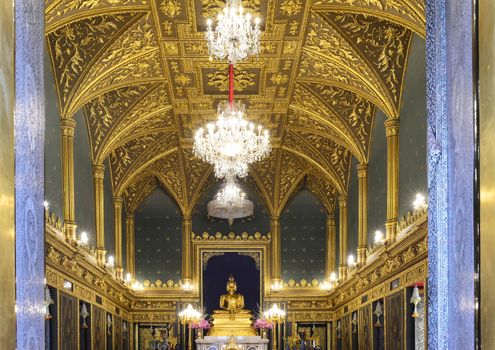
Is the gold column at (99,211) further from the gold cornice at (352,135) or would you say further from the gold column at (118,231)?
the gold cornice at (352,135)

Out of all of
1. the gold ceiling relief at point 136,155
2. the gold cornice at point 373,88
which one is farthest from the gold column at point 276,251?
the gold cornice at point 373,88

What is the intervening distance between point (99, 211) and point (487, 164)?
19116mm

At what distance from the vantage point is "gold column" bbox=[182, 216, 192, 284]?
30.0 m

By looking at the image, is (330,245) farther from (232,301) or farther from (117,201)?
(117,201)

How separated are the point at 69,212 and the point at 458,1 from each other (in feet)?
47.7

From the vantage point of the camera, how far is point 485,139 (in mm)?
5758

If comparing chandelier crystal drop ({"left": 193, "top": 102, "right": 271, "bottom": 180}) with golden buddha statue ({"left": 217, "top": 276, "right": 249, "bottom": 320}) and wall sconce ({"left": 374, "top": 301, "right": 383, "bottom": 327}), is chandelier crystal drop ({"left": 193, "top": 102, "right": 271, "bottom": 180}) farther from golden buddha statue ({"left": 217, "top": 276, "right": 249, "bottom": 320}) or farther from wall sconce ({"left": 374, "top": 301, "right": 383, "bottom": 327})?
golden buddha statue ({"left": 217, "top": 276, "right": 249, "bottom": 320})

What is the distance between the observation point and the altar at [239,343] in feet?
93.5

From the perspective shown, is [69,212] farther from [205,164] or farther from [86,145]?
[205,164]

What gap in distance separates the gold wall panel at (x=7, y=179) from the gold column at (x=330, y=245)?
81.1 ft

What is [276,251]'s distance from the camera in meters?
30.3

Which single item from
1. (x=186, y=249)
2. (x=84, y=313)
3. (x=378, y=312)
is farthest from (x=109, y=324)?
(x=378, y=312)

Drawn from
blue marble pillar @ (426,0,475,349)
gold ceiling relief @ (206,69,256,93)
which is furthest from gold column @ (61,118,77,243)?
blue marble pillar @ (426,0,475,349)

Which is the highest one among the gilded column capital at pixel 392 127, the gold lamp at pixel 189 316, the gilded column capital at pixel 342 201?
the gilded column capital at pixel 392 127
